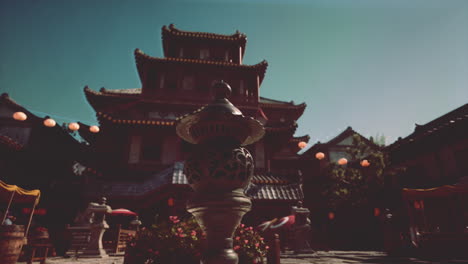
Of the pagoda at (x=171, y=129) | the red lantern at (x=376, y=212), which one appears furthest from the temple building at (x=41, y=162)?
the red lantern at (x=376, y=212)

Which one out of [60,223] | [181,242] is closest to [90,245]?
[181,242]

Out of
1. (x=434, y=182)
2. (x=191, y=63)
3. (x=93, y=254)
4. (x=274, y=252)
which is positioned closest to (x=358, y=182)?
(x=434, y=182)

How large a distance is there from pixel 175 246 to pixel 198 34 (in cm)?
1810

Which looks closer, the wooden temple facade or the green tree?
the wooden temple facade

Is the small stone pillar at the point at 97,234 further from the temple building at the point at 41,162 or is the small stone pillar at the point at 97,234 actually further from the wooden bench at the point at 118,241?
the temple building at the point at 41,162

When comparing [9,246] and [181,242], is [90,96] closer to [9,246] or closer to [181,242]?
[9,246]

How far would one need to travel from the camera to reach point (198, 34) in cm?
1986

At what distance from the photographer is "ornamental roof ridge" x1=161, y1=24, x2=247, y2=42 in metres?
19.4

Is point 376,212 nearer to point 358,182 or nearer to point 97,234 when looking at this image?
point 358,182

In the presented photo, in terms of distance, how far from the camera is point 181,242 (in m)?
4.54

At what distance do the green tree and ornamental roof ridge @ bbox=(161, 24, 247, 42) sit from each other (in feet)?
37.4

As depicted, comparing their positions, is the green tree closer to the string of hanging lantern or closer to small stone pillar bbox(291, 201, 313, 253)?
small stone pillar bbox(291, 201, 313, 253)

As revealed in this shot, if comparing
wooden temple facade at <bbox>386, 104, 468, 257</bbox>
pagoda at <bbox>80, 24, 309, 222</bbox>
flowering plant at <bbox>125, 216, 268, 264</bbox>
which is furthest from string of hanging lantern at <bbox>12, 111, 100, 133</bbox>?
wooden temple facade at <bbox>386, 104, 468, 257</bbox>

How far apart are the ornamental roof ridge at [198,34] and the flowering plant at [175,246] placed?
17.4 metres
